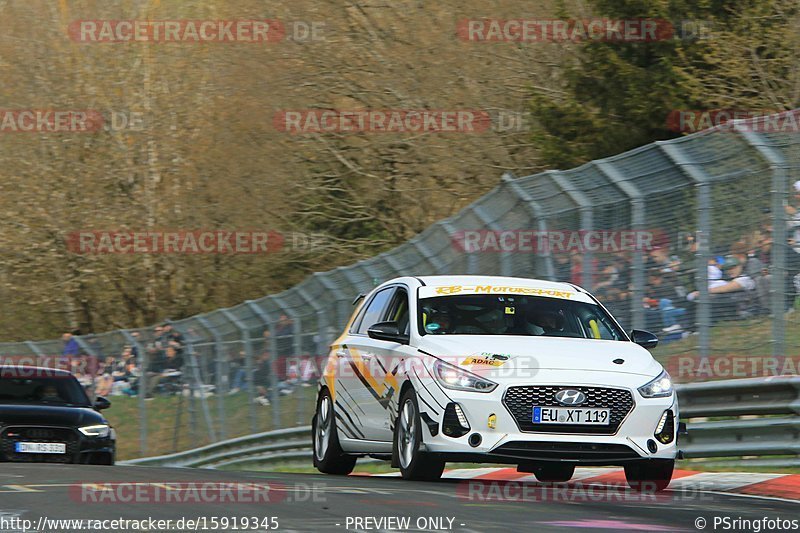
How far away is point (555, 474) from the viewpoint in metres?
12.9

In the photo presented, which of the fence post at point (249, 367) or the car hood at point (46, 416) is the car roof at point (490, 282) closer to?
the car hood at point (46, 416)

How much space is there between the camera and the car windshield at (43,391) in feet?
56.6

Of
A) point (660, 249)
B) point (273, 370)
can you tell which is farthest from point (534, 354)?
point (273, 370)

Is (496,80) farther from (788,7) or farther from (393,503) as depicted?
(393,503)

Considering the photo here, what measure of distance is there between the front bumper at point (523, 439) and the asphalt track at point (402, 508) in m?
0.30

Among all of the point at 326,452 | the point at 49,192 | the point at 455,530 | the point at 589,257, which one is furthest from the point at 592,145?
the point at 455,530

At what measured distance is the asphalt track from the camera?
7.84m

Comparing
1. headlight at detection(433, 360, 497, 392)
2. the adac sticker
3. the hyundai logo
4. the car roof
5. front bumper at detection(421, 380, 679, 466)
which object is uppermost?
the car roof

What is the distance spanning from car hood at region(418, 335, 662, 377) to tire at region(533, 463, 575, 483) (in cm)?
156

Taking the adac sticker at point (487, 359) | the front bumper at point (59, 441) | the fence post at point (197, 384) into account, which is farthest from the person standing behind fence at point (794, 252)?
the fence post at point (197, 384)

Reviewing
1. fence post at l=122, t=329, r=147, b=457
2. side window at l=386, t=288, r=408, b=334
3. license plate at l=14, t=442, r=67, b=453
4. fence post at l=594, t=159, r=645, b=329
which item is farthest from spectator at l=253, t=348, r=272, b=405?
side window at l=386, t=288, r=408, b=334

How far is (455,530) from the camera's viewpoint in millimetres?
7523

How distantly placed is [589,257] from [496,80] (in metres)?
17.5

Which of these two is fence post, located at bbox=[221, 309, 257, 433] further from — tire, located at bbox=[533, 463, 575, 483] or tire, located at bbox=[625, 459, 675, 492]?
tire, located at bbox=[625, 459, 675, 492]
